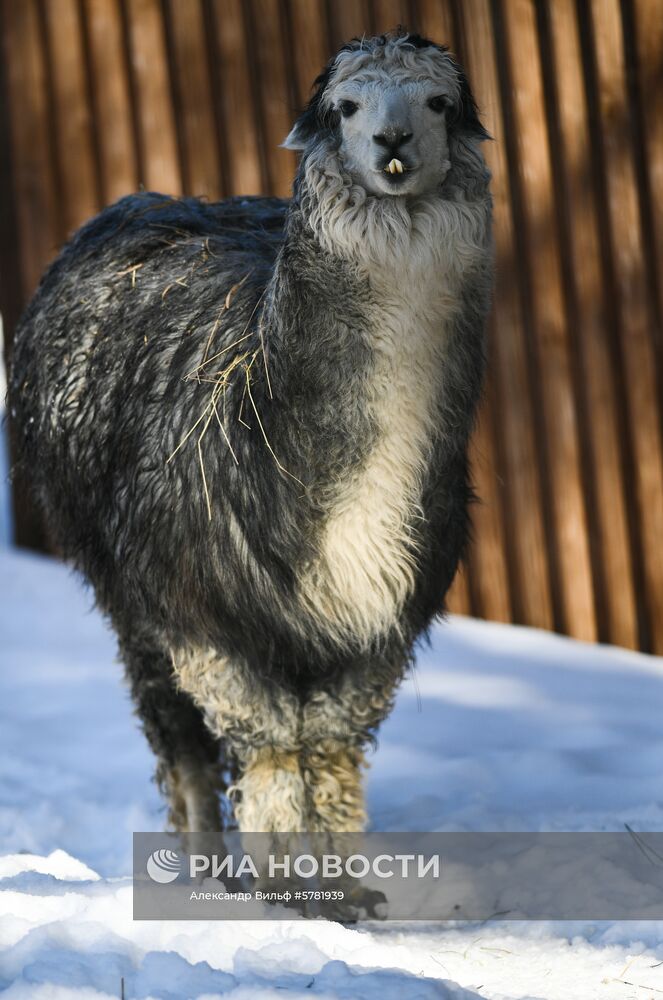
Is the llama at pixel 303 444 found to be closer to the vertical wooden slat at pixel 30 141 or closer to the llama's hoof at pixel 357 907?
the llama's hoof at pixel 357 907

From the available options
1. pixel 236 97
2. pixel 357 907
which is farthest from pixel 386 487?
pixel 236 97

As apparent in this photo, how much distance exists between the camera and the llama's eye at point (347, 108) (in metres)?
2.91

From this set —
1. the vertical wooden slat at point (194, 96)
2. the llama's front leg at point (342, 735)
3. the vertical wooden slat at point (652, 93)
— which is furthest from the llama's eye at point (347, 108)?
the vertical wooden slat at point (194, 96)

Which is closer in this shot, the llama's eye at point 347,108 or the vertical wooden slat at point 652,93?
the llama's eye at point 347,108

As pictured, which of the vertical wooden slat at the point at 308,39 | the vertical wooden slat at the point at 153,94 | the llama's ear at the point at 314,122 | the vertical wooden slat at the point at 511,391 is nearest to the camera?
the llama's ear at the point at 314,122

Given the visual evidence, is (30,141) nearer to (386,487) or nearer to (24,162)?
(24,162)

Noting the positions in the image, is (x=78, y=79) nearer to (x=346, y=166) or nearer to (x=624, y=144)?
(x=624, y=144)

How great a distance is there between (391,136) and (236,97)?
3.59 m

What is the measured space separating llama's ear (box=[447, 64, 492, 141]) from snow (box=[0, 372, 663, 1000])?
5.97 feet

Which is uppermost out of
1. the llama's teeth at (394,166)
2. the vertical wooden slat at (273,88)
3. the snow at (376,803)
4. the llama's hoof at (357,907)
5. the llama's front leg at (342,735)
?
the vertical wooden slat at (273,88)

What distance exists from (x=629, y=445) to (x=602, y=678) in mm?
942

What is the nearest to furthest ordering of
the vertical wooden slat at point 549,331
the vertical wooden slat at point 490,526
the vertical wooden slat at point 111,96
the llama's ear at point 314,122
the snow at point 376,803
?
the snow at point 376,803, the llama's ear at point 314,122, the vertical wooden slat at point 549,331, the vertical wooden slat at point 490,526, the vertical wooden slat at point 111,96

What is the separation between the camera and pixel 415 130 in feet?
9.29

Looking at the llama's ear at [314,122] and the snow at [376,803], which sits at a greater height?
the llama's ear at [314,122]
